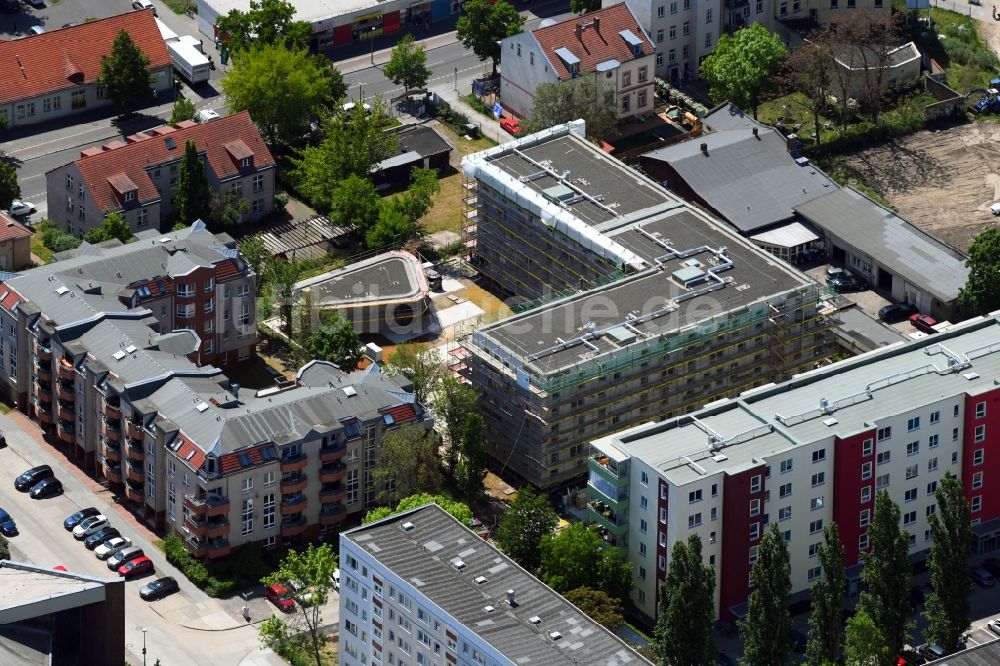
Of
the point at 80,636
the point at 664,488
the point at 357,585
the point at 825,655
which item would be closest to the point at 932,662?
the point at 825,655

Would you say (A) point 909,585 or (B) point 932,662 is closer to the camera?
(B) point 932,662

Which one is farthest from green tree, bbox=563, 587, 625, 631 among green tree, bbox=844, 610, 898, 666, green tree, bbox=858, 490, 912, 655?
green tree, bbox=858, 490, 912, 655

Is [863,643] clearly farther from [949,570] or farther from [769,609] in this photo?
[949,570]

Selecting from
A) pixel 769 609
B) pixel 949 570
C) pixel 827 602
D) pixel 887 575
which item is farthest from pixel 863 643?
pixel 949 570

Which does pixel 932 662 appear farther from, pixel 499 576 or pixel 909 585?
pixel 499 576

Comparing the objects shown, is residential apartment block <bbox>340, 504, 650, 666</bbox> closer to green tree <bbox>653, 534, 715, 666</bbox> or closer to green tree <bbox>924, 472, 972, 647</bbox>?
green tree <bbox>653, 534, 715, 666</bbox>

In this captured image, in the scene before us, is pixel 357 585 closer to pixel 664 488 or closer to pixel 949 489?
pixel 664 488

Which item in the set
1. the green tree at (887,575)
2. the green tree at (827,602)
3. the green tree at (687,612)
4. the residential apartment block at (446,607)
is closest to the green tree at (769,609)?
the green tree at (827,602)
